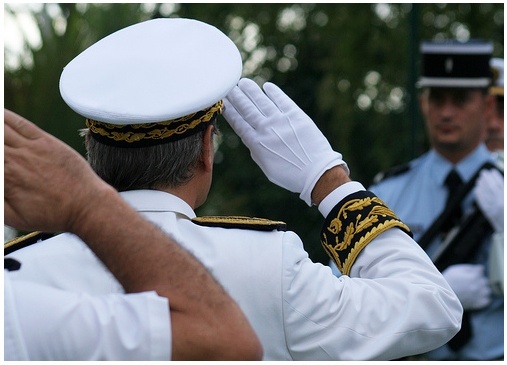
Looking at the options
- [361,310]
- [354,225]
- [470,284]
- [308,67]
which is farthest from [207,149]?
[308,67]

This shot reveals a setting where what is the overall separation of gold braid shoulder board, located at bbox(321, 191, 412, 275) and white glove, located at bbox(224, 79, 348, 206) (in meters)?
0.09

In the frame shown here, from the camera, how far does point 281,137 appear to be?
2.26 m

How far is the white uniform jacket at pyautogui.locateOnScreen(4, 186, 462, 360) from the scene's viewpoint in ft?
6.36

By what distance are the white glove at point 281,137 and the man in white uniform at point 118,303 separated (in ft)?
2.36

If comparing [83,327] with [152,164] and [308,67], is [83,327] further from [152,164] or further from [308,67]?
[308,67]

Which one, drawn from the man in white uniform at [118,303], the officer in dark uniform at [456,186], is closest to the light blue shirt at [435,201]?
the officer in dark uniform at [456,186]

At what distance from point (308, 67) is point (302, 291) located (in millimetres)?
6219

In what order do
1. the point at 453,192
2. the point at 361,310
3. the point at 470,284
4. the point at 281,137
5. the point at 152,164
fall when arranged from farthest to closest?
the point at 453,192
the point at 470,284
the point at 281,137
the point at 152,164
the point at 361,310

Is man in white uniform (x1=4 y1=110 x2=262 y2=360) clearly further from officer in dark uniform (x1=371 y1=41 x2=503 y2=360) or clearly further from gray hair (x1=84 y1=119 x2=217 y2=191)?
officer in dark uniform (x1=371 y1=41 x2=503 y2=360)

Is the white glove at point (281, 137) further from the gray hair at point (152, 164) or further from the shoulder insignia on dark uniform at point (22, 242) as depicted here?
the shoulder insignia on dark uniform at point (22, 242)

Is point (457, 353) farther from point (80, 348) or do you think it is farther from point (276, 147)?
point (80, 348)

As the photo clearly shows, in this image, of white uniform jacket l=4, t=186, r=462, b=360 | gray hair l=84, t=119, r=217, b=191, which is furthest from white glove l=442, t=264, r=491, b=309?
gray hair l=84, t=119, r=217, b=191

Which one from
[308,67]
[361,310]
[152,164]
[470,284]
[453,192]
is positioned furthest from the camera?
[308,67]

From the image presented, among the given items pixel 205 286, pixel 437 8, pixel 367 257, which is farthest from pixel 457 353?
pixel 437 8
